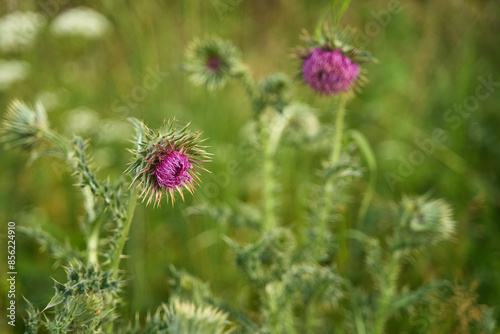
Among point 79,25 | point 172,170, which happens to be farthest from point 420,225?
point 79,25

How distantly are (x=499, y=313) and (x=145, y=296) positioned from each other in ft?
6.98

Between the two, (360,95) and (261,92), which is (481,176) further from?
(261,92)

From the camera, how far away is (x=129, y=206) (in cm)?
150

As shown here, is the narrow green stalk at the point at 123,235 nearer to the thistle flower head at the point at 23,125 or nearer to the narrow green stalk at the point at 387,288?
the thistle flower head at the point at 23,125

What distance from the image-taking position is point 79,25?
13.7ft

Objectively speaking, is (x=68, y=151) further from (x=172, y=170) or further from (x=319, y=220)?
(x=319, y=220)

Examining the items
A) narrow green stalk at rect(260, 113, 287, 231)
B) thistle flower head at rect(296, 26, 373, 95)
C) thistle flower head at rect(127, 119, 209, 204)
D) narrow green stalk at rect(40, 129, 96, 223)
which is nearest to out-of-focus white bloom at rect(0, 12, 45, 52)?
narrow green stalk at rect(40, 129, 96, 223)

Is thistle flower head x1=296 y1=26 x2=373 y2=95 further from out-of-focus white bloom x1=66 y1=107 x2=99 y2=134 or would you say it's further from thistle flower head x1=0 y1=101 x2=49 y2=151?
out-of-focus white bloom x1=66 y1=107 x2=99 y2=134

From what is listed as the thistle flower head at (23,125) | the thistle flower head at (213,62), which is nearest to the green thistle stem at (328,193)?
the thistle flower head at (213,62)

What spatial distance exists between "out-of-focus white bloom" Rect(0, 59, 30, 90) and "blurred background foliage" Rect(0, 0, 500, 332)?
0.06 ft

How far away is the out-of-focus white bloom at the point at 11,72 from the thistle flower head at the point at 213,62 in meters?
2.38

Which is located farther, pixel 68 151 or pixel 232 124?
pixel 232 124

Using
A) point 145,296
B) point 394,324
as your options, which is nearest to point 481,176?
point 394,324

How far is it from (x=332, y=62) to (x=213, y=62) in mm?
734
